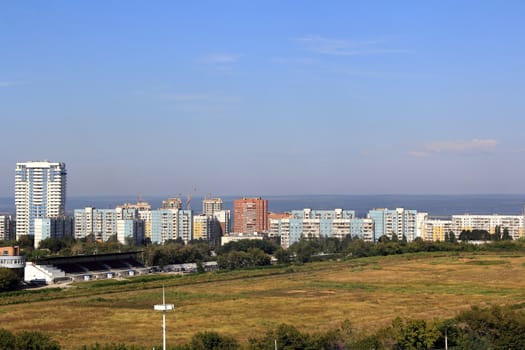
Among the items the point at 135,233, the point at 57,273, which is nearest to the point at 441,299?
the point at 57,273

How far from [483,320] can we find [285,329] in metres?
3.76

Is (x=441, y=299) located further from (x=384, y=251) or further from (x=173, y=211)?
(x=173, y=211)

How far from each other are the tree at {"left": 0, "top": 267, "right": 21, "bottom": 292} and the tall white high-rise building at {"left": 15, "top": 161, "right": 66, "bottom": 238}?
42.1 metres

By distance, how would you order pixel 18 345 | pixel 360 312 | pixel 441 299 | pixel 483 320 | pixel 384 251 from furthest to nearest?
pixel 384 251
pixel 441 299
pixel 360 312
pixel 483 320
pixel 18 345

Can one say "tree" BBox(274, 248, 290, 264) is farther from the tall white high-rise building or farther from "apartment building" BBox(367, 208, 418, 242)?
the tall white high-rise building

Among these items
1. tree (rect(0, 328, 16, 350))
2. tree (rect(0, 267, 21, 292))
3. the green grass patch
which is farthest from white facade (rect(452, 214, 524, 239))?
tree (rect(0, 328, 16, 350))

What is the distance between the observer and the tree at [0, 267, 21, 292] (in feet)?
103

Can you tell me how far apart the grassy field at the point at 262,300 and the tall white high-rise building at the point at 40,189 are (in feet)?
127

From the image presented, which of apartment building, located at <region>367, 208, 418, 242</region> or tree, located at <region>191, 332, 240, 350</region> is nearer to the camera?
tree, located at <region>191, 332, 240, 350</region>

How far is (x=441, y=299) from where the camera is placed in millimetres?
25484

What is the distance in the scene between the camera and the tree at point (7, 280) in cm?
3134

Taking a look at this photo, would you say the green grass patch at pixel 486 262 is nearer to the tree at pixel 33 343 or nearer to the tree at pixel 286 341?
the tree at pixel 286 341

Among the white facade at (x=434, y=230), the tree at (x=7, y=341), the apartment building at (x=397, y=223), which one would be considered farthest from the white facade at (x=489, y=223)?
the tree at (x=7, y=341)

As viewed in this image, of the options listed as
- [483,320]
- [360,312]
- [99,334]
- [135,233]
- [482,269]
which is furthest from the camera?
[135,233]
